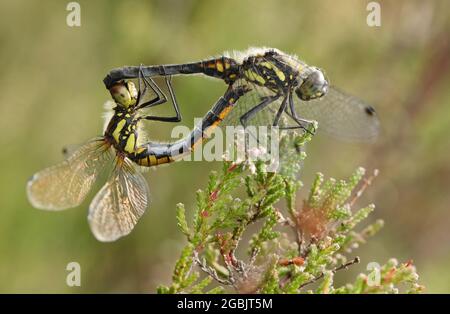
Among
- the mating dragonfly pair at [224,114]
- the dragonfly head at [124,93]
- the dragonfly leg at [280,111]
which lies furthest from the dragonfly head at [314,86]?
the dragonfly head at [124,93]

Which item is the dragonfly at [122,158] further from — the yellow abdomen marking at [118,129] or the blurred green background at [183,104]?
the blurred green background at [183,104]

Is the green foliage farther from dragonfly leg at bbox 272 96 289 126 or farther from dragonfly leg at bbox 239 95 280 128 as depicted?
dragonfly leg at bbox 239 95 280 128

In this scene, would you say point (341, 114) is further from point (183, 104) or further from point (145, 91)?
point (183, 104)

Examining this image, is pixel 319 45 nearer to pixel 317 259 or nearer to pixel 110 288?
pixel 110 288

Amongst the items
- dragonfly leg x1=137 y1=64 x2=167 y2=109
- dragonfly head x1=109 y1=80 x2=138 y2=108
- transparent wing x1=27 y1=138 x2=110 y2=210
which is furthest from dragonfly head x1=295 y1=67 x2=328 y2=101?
transparent wing x1=27 y1=138 x2=110 y2=210

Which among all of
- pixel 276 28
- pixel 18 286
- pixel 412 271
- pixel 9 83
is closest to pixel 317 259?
pixel 412 271
